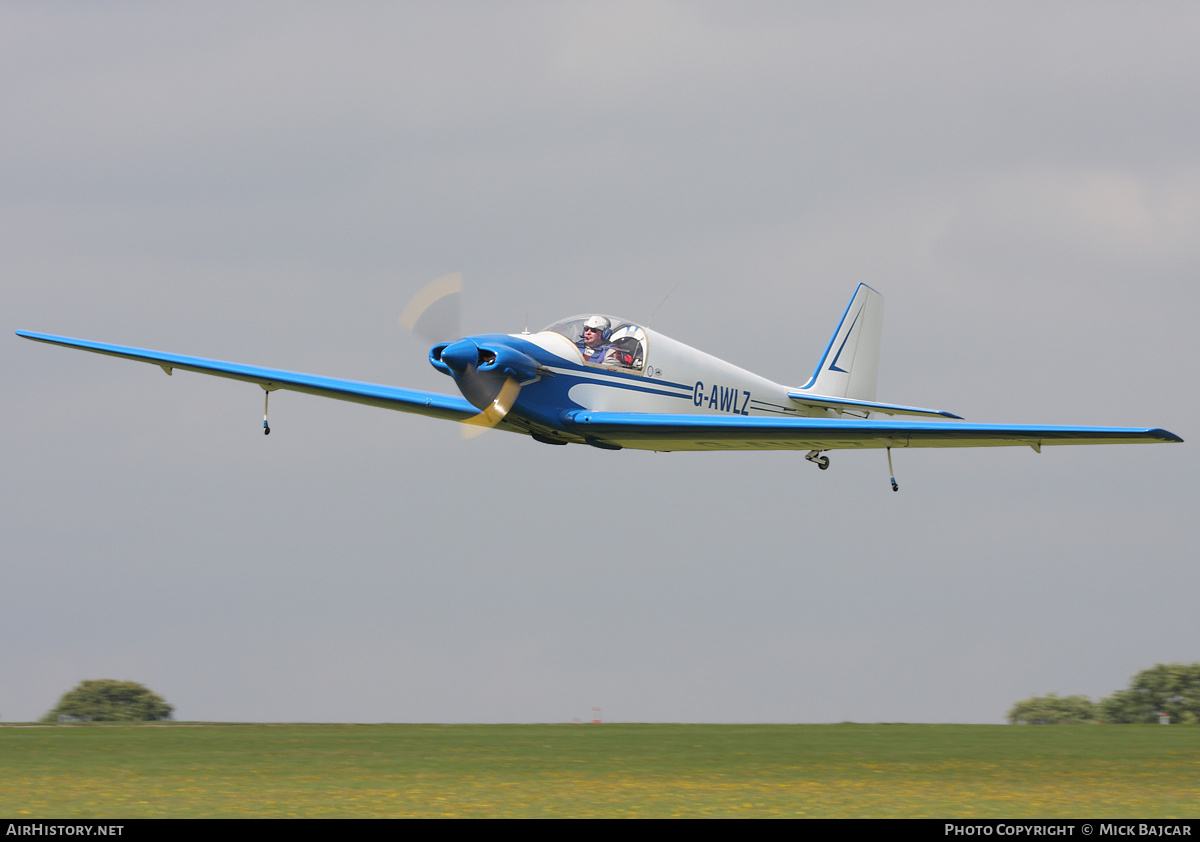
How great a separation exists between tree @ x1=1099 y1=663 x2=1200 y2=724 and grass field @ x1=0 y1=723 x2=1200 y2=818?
1170cm

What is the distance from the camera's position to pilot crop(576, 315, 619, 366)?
65.1ft

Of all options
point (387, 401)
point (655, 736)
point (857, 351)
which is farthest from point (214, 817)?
point (857, 351)

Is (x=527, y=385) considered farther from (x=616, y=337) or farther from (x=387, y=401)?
(x=387, y=401)

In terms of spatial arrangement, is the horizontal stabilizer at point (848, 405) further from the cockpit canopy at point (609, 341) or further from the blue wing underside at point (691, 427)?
the cockpit canopy at point (609, 341)

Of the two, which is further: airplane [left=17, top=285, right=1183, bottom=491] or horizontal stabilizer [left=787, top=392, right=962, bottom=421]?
horizontal stabilizer [left=787, top=392, right=962, bottom=421]

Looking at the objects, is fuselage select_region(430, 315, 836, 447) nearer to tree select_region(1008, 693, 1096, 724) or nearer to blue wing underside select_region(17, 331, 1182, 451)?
blue wing underside select_region(17, 331, 1182, 451)

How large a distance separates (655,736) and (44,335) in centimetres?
1434

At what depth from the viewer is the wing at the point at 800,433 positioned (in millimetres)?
15630

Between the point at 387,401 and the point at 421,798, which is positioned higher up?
the point at 387,401

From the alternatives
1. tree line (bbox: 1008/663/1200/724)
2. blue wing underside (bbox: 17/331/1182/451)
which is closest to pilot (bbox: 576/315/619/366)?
blue wing underside (bbox: 17/331/1182/451)

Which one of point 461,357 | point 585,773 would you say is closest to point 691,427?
point 461,357

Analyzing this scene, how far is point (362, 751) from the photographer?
19844 millimetres

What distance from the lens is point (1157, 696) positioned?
36562mm
